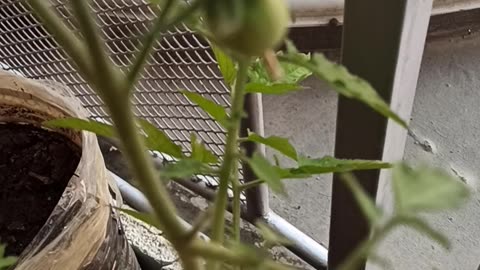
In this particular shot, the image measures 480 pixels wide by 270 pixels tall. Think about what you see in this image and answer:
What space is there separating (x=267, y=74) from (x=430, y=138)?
2.67ft

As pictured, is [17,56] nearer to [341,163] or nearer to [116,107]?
[341,163]

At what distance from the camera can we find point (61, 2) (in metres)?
0.91

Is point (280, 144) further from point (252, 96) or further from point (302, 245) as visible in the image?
point (302, 245)

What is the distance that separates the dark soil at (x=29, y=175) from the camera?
87cm

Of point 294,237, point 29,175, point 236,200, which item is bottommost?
point 294,237

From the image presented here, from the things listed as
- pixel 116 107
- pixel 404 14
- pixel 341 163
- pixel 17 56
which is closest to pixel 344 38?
pixel 404 14

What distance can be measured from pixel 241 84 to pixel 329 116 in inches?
35.8

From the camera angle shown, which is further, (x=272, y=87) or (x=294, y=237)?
(x=294, y=237)

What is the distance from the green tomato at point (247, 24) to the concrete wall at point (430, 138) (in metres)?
0.88

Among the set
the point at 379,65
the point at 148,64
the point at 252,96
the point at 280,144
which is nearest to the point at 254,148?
the point at 252,96

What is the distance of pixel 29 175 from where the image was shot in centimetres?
91

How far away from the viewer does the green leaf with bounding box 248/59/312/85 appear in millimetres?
489

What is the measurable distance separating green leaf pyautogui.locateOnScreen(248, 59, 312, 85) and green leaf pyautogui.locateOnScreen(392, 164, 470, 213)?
0.20 meters

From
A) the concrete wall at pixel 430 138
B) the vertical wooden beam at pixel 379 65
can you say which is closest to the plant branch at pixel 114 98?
the vertical wooden beam at pixel 379 65
